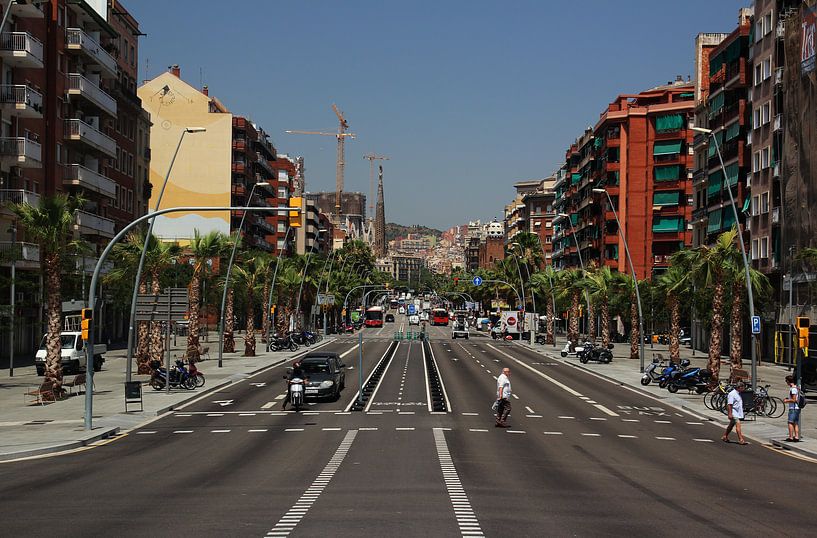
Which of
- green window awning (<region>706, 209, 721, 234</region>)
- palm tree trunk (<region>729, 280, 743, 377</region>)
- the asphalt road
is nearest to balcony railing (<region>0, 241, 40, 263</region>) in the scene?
the asphalt road

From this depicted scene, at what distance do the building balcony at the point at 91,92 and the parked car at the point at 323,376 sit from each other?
34938 mm

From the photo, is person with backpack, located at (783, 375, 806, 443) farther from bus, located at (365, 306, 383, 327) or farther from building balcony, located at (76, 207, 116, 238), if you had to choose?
bus, located at (365, 306, 383, 327)

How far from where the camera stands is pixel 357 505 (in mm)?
16297

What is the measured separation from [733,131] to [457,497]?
205 feet

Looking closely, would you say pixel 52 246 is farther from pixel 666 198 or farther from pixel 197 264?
pixel 666 198

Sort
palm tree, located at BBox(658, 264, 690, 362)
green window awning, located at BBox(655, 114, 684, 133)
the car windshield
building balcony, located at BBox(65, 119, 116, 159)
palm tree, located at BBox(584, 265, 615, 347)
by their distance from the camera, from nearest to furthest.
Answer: the car windshield
palm tree, located at BBox(658, 264, 690, 362)
building balcony, located at BBox(65, 119, 116, 159)
palm tree, located at BBox(584, 265, 615, 347)
green window awning, located at BBox(655, 114, 684, 133)

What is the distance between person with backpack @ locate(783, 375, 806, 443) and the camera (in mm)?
27281

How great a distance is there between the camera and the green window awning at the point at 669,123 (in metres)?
104

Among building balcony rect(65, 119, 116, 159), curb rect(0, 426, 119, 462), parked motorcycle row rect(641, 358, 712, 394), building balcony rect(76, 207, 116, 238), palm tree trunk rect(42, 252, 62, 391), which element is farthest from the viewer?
building balcony rect(76, 207, 116, 238)

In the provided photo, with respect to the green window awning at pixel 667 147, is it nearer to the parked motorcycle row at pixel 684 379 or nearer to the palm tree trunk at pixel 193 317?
the palm tree trunk at pixel 193 317

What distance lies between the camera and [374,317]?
152 meters

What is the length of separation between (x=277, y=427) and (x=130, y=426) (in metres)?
4.53

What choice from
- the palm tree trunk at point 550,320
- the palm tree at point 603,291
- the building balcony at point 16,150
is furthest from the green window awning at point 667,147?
the building balcony at point 16,150

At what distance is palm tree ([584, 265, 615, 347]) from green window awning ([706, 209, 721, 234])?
916cm
